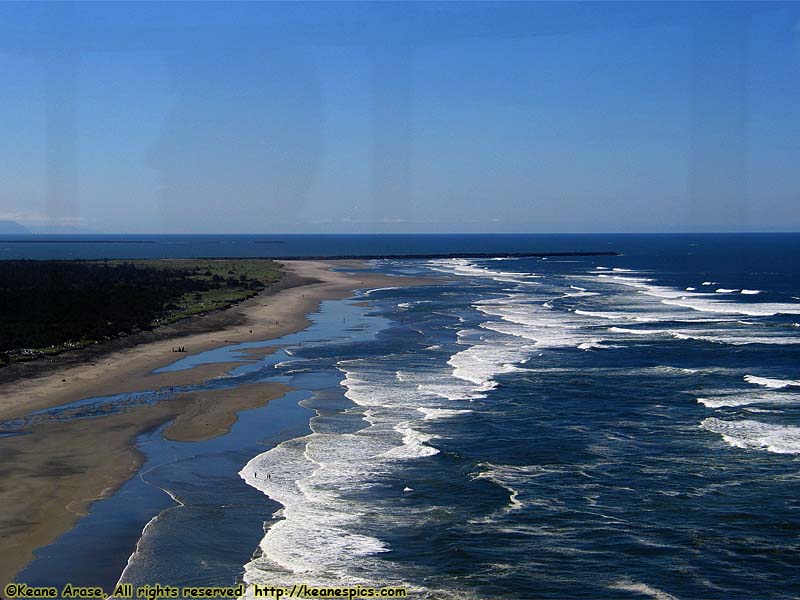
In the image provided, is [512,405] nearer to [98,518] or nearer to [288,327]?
[98,518]

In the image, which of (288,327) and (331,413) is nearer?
(331,413)

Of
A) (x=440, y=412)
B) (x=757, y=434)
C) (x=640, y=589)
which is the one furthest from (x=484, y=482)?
(x=757, y=434)

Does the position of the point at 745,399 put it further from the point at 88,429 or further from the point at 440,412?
the point at 88,429

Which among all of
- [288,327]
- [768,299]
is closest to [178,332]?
[288,327]

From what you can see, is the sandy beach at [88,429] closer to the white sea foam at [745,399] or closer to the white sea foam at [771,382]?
the white sea foam at [745,399]

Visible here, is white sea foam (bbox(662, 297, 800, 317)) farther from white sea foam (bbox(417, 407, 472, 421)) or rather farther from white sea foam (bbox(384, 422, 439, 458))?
white sea foam (bbox(384, 422, 439, 458))

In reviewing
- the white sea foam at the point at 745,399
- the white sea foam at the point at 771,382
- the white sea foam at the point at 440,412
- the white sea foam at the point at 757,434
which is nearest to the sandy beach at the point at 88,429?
the white sea foam at the point at 440,412

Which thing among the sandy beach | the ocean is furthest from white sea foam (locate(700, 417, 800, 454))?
the sandy beach
